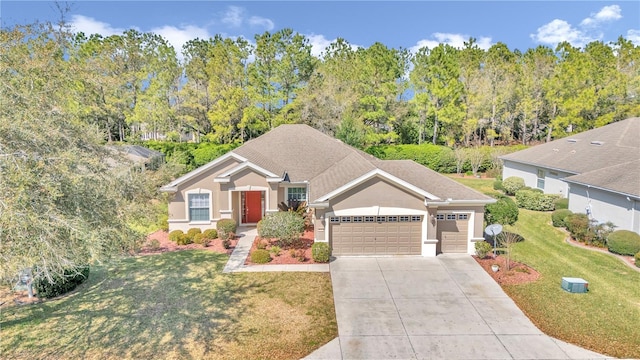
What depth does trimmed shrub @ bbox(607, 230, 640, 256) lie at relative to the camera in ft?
54.9

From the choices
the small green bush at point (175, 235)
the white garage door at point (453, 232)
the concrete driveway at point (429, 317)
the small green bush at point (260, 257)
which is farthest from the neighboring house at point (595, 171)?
the small green bush at point (175, 235)

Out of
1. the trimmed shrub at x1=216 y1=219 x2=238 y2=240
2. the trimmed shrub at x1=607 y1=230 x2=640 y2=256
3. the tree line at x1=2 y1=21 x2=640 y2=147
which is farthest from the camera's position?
the tree line at x1=2 y1=21 x2=640 y2=147

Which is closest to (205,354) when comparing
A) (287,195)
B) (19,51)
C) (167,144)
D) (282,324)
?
(282,324)

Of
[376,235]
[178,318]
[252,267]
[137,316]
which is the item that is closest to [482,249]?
[376,235]

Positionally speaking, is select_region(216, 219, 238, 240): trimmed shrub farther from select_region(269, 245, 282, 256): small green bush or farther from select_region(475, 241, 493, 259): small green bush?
select_region(475, 241, 493, 259): small green bush

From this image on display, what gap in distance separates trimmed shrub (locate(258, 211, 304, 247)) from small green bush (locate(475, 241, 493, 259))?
321 inches

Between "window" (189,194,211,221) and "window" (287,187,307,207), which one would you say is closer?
"window" (189,194,211,221)

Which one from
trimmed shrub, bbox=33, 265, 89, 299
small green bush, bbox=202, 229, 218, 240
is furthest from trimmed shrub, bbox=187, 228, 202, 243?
trimmed shrub, bbox=33, 265, 89, 299

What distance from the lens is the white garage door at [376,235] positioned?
55.6ft

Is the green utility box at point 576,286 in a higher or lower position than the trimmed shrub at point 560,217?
lower

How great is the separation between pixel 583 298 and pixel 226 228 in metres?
15.4

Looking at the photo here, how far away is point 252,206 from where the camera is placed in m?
22.2

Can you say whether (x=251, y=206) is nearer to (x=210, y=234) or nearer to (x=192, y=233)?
(x=210, y=234)

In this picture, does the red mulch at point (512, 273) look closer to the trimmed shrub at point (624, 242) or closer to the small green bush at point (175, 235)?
the trimmed shrub at point (624, 242)
